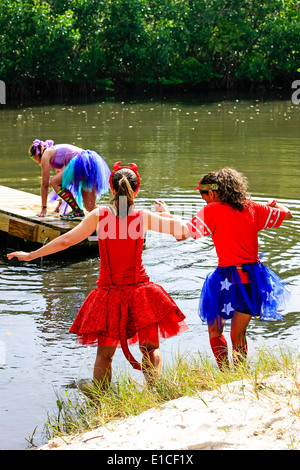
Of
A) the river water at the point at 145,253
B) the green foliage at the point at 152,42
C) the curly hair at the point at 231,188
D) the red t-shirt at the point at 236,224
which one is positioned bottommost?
the river water at the point at 145,253

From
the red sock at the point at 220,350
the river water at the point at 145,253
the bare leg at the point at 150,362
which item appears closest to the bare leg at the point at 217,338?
the red sock at the point at 220,350

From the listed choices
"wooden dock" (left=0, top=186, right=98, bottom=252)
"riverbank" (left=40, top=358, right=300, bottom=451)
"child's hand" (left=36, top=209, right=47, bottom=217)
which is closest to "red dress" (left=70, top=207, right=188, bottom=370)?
"riverbank" (left=40, top=358, right=300, bottom=451)

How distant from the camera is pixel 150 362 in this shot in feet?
15.6

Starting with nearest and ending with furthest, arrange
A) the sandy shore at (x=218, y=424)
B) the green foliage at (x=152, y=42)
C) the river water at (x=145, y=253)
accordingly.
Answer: the sandy shore at (x=218, y=424), the river water at (x=145, y=253), the green foliage at (x=152, y=42)

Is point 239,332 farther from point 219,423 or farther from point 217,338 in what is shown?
point 219,423

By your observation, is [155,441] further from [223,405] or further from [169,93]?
[169,93]

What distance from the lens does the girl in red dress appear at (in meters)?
4.75

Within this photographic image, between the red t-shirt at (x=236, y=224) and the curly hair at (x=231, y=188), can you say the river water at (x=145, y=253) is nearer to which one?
the red t-shirt at (x=236, y=224)

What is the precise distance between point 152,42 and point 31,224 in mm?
35265

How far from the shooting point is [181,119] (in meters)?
26.7

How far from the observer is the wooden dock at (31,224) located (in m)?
8.96

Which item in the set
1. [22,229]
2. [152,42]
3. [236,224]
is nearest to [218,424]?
[236,224]

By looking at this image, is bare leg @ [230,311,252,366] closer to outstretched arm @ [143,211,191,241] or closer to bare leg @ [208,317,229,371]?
bare leg @ [208,317,229,371]
